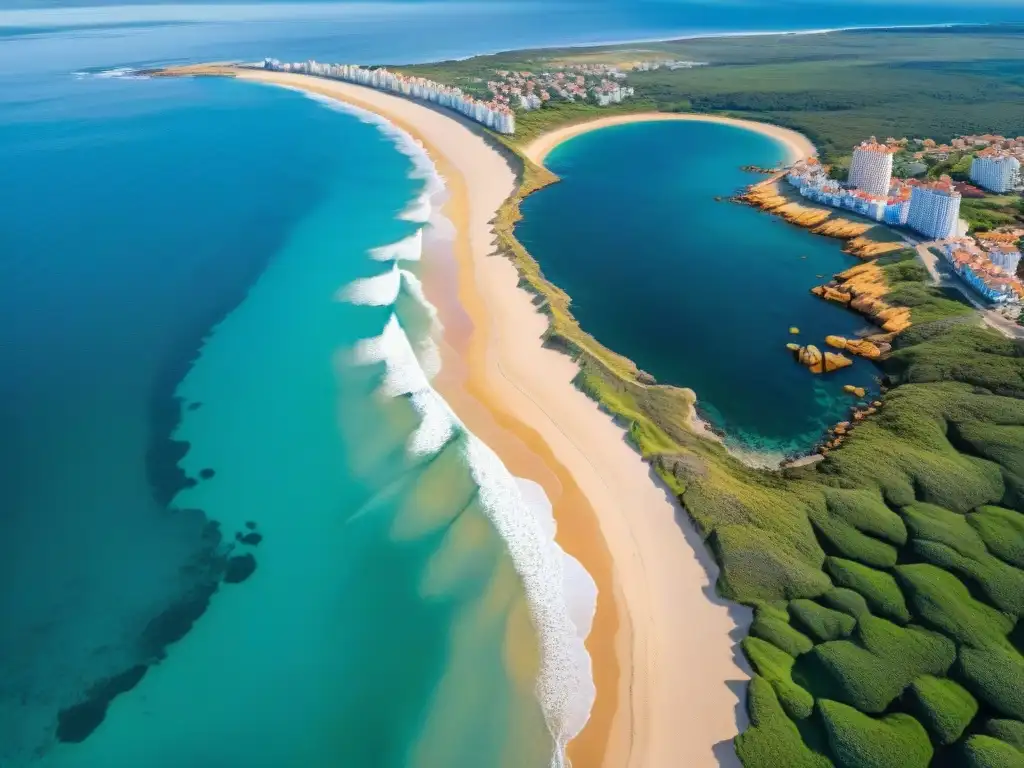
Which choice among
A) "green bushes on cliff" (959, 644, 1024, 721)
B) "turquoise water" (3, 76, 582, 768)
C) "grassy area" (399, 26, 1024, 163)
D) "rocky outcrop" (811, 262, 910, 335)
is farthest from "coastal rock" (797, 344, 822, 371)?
"grassy area" (399, 26, 1024, 163)

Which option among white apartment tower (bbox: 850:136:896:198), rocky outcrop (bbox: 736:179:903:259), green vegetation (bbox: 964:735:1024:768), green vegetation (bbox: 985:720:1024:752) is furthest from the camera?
white apartment tower (bbox: 850:136:896:198)

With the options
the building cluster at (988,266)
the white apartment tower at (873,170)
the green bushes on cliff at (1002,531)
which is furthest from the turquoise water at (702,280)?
the white apartment tower at (873,170)

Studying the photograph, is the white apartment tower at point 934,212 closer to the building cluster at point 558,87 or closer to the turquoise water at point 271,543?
the turquoise water at point 271,543

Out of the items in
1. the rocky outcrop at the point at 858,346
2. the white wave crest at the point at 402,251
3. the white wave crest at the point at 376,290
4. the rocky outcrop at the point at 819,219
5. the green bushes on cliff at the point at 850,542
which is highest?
the white wave crest at the point at 402,251

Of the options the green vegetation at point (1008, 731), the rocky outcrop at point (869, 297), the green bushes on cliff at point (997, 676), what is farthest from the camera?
the rocky outcrop at point (869, 297)

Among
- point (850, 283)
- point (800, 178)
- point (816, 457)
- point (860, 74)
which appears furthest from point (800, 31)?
point (816, 457)

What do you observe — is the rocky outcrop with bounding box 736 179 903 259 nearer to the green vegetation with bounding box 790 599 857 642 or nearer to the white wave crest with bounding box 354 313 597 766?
the white wave crest with bounding box 354 313 597 766
